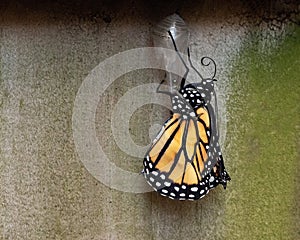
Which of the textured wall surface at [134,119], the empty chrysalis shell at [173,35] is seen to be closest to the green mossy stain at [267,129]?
the textured wall surface at [134,119]

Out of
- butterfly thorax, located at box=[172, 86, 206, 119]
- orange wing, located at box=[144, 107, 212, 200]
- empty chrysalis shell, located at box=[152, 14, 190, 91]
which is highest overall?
empty chrysalis shell, located at box=[152, 14, 190, 91]

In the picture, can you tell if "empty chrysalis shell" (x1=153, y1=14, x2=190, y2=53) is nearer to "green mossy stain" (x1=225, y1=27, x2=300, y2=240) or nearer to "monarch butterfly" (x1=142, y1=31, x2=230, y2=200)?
"monarch butterfly" (x1=142, y1=31, x2=230, y2=200)

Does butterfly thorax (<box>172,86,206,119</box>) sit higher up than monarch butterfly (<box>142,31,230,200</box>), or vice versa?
butterfly thorax (<box>172,86,206,119</box>)

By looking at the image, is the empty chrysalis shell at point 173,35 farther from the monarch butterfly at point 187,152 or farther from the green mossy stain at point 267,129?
the green mossy stain at point 267,129

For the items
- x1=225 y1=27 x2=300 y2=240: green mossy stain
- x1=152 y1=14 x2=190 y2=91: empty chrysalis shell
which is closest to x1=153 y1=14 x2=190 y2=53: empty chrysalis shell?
x1=152 y1=14 x2=190 y2=91: empty chrysalis shell

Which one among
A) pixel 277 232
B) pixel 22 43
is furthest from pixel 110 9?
pixel 277 232
